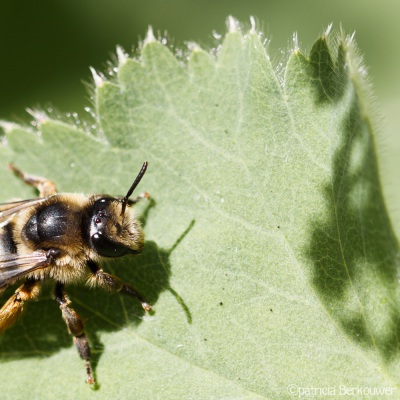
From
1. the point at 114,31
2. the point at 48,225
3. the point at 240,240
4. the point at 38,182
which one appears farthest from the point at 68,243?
the point at 114,31

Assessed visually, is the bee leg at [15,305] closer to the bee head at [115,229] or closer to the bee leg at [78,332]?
the bee leg at [78,332]

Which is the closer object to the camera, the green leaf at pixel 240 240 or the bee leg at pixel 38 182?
the green leaf at pixel 240 240

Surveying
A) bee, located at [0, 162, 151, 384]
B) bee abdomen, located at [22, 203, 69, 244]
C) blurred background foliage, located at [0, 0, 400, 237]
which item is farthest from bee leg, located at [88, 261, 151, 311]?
blurred background foliage, located at [0, 0, 400, 237]

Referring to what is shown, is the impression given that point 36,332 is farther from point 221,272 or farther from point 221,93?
point 221,93

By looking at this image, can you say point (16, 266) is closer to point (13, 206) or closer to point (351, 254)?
point (13, 206)

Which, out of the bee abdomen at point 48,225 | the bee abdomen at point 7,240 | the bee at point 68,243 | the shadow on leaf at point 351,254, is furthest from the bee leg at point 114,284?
the shadow on leaf at point 351,254
